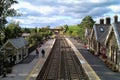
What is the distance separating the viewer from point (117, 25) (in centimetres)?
3916

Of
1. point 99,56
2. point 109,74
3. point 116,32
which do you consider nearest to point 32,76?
point 109,74

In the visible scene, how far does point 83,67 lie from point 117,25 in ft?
23.4

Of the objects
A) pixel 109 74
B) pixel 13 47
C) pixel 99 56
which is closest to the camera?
pixel 109 74

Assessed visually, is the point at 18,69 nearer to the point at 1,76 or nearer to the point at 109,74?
the point at 1,76

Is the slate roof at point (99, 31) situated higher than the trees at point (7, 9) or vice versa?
the trees at point (7, 9)

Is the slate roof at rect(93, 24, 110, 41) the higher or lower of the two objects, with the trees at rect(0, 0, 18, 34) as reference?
lower

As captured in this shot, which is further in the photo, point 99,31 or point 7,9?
point 99,31

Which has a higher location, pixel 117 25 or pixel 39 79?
pixel 117 25

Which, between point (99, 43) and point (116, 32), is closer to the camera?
point (116, 32)

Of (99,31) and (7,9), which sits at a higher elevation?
(7,9)

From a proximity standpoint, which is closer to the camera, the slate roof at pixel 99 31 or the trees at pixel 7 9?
the trees at pixel 7 9

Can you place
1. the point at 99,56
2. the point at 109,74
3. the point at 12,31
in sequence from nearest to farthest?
the point at 109,74, the point at 99,56, the point at 12,31

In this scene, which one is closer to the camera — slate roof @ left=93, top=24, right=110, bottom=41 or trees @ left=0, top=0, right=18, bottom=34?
trees @ left=0, top=0, right=18, bottom=34

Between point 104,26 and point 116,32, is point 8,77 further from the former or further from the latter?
point 104,26
